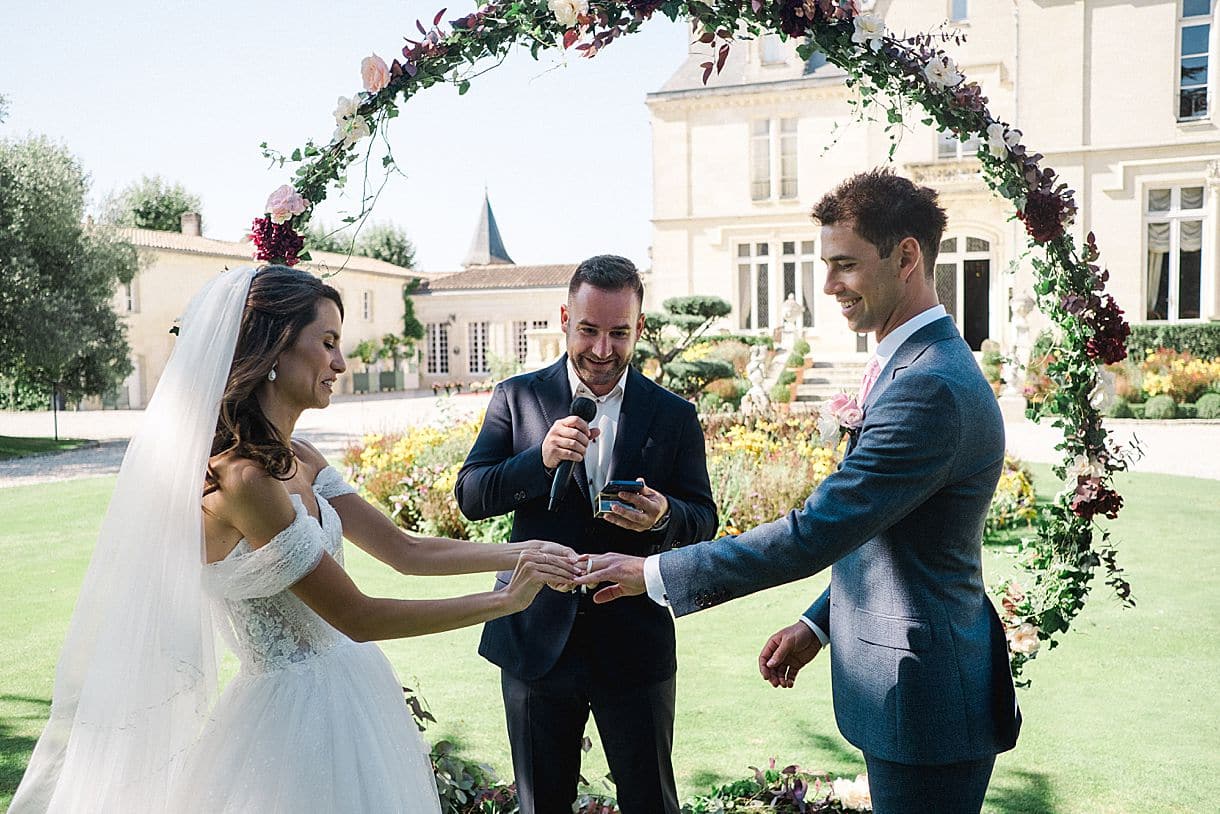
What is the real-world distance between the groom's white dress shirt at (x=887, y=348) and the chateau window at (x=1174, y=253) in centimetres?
2302

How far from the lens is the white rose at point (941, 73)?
3398 millimetres

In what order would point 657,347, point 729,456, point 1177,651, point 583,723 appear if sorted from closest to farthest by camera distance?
1. point 583,723
2. point 1177,651
3. point 729,456
4. point 657,347

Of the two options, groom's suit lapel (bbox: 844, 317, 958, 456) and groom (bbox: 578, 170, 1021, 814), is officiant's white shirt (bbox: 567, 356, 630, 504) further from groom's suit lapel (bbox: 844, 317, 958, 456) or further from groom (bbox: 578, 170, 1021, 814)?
groom's suit lapel (bbox: 844, 317, 958, 456)

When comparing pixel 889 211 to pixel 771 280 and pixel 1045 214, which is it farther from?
pixel 771 280

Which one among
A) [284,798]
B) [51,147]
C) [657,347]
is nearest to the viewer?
[284,798]

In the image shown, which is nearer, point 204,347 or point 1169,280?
point 204,347

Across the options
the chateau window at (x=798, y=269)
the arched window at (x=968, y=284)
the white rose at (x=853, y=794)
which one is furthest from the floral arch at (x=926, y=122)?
the chateau window at (x=798, y=269)

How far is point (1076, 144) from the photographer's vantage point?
2277 cm

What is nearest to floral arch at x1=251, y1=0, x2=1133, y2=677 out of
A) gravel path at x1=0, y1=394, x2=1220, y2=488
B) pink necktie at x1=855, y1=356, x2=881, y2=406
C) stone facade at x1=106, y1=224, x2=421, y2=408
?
pink necktie at x1=855, y1=356, x2=881, y2=406

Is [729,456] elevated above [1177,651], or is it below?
above

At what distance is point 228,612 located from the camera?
8.58 ft

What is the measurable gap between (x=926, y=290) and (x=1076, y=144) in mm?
23193

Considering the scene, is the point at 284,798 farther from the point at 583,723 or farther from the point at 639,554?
the point at 639,554

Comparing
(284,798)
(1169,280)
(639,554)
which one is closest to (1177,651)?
(639,554)
